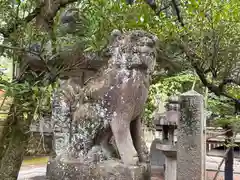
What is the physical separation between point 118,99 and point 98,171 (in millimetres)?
586

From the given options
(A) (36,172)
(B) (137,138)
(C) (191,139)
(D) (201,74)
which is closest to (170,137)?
(C) (191,139)

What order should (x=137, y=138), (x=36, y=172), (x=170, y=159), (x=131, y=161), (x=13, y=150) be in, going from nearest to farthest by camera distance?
(x=131, y=161), (x=137, y=138), (x=13, y=150), (x=170, y=159), (x=36, y=172)

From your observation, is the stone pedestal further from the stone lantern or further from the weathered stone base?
the weathered stone base

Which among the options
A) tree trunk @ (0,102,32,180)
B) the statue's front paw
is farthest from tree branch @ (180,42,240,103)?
tree trunk @ (0,102,32,180)

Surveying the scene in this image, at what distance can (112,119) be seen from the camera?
2.34 m

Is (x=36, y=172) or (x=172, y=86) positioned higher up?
(x=172, y=86)

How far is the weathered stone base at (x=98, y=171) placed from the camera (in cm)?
223

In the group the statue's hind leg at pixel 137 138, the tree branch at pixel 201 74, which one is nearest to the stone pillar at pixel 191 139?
the tree branch at pixel 201 74

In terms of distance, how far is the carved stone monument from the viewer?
230cm

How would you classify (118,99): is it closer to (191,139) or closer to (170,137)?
(191,139)

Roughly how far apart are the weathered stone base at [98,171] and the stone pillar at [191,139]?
4.70ft

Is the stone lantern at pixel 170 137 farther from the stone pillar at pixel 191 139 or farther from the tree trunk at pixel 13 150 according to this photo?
the tree trunk at pixel 13 150

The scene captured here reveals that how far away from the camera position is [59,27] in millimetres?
A: 3430

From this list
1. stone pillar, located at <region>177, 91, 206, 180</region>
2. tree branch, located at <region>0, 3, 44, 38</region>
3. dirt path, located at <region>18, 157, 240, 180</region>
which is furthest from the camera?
dirt path, located at <region>18, 157, 240, 180</region>
